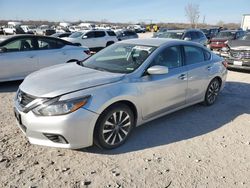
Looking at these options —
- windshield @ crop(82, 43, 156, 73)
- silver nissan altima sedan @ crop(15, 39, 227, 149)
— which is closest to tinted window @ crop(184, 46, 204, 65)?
silver nissan altima sedan @ crop(15, 39, 227, 149)

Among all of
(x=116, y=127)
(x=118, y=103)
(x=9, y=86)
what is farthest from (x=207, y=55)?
(x=9, y=86)

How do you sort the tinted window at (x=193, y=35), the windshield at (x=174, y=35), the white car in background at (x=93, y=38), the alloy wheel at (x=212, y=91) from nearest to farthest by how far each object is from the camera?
the alloy wheel at (x=212, y=91) → the windshield at (x=174, y=35) → the tinted window at (x=193, y=35) → the white car in background at (x=93, y=38)

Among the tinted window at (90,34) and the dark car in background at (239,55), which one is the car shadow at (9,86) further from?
the tinted window at (90,34)

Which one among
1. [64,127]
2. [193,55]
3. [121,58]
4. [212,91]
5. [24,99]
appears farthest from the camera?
[212,91]

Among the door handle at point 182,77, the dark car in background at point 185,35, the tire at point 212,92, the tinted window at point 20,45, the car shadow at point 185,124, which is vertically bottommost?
the car shadow at point 185,124

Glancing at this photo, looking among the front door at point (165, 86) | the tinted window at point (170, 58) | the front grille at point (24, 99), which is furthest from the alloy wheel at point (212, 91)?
the front grille at point (24, 99)

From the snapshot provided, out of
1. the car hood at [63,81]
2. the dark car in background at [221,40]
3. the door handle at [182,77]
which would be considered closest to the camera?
the car hood at [63,81]

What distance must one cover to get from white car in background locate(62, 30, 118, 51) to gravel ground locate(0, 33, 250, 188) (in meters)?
12.1

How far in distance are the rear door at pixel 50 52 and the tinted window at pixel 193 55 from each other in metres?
4.20

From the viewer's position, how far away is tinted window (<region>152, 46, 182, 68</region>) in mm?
4407

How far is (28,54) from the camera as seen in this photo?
7.27m

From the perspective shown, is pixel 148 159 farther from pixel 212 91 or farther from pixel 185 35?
pixel 185 35

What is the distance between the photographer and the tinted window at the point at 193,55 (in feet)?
16.5

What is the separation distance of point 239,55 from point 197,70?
5.45 meters
